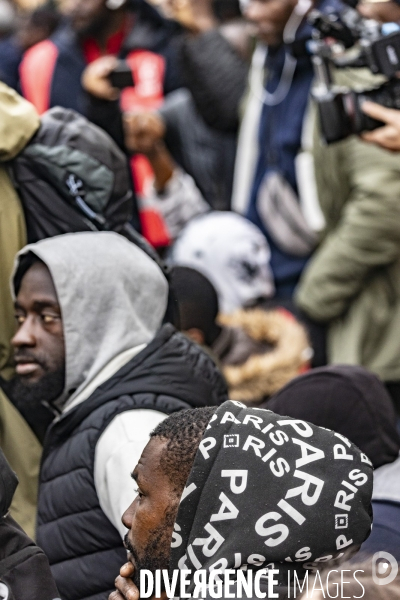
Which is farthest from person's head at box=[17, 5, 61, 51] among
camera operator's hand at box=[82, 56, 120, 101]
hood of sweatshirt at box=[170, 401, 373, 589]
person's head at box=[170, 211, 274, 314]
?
hood of sweatshirt at box=[170, 401, 373, 589]

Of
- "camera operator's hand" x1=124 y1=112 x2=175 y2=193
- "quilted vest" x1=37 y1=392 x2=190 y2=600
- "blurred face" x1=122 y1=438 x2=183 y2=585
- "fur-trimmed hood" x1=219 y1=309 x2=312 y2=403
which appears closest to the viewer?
"blurred face" x1=122 y1=438 x2=183 y2=585

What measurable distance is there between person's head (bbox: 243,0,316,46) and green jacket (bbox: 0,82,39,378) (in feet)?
6.94

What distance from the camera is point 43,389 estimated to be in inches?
101

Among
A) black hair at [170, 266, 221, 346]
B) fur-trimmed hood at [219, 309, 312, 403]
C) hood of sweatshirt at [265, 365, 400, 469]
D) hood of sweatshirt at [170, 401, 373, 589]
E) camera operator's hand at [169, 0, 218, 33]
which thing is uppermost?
hood of sweatshirt at [170, 401, 373, 589]

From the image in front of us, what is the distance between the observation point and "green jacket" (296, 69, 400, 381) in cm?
396

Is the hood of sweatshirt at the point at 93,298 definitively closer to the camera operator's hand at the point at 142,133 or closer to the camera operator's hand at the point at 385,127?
the camera operator's hand at the point at 385,127

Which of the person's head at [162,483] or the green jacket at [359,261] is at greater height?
the person's head at [162,483]

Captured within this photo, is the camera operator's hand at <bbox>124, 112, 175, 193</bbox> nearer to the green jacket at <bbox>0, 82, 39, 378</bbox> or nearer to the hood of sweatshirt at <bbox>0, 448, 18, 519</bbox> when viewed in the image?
the green jacket at <bbox>0, 82, 39, 378</bbox>

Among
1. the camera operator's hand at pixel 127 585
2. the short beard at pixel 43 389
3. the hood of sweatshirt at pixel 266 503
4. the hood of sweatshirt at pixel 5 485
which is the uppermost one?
the hood of sweatshirt at pixel 5 485

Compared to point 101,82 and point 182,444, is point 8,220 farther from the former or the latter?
point 101,82

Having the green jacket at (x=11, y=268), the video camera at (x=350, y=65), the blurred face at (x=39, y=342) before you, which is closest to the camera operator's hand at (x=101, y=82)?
the video camera at (x=350, y=65)

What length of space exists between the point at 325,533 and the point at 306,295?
2518mm

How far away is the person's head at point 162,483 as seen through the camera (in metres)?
1.83

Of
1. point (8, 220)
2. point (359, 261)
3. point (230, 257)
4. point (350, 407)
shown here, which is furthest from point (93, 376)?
point (230, 257)
